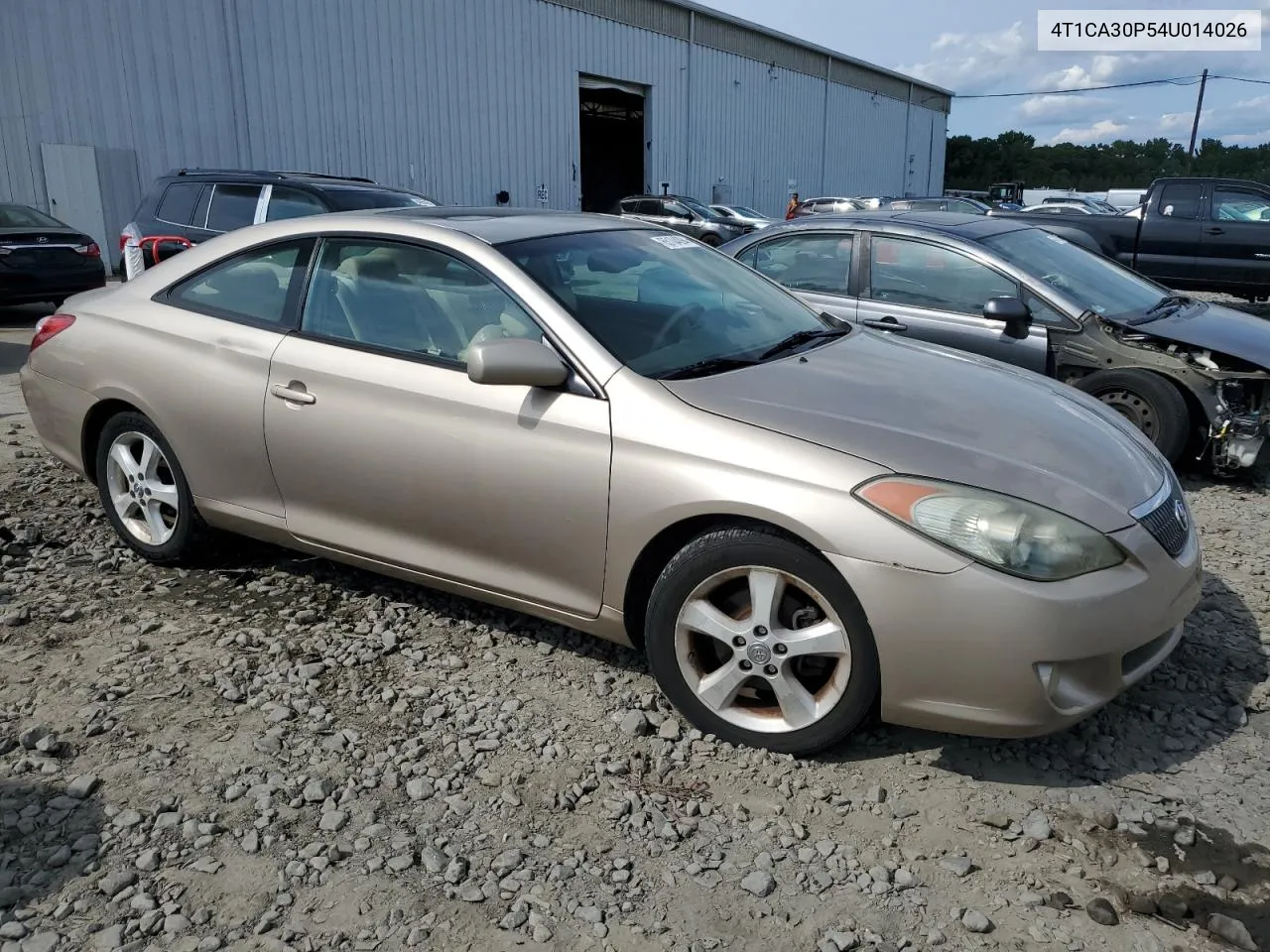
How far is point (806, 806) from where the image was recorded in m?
2.73

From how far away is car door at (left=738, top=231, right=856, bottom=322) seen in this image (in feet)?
20.9

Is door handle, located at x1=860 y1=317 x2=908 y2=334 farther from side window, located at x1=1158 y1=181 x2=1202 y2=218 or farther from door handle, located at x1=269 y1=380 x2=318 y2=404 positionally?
side window, located at x1=1158 y1=181 x2=1202 y2=218

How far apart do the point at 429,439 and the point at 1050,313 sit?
409cm

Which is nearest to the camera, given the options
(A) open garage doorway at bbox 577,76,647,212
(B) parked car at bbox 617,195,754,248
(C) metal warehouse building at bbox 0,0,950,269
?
(C) metal warehouse building at bbox 0,0,950,269

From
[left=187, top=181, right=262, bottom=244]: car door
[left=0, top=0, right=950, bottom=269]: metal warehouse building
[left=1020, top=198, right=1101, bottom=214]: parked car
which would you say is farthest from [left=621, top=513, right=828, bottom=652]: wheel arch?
[left=0, top=0, right=950, bottom=269]: metal warehouse building

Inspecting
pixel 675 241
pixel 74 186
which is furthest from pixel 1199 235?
pixel 74 186

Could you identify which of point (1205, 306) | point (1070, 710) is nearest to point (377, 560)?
point (1070, 710)

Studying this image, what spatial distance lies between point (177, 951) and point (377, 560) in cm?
156

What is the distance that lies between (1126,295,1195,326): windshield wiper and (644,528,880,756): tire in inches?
159

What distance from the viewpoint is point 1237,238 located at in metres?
13.7

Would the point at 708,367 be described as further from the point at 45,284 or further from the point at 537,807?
the point at 45,284

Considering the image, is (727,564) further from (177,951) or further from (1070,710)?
(177,951)

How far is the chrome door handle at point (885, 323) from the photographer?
5906mm

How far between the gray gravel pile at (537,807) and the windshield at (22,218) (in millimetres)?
9842
